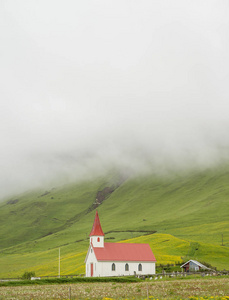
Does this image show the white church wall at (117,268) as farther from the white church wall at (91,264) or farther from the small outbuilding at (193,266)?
the small outbuilding at (193,266)

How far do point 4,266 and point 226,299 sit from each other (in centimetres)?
13451

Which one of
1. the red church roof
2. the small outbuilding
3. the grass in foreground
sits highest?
the red church roof

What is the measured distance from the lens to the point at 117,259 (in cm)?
8100

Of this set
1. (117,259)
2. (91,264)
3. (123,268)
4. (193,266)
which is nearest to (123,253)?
(117,259)

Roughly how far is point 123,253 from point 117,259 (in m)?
2.16

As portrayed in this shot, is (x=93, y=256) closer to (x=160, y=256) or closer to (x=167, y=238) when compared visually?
(x=160, y=256)

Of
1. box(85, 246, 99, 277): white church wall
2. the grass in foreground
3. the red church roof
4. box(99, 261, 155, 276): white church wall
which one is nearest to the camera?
the grass in foreground

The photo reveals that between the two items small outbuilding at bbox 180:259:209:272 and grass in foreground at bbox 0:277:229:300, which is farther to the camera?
small outbuilding at bbox 180:259:209:272

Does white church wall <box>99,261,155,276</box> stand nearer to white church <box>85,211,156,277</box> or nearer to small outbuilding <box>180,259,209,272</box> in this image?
white church <box>85,211,156,277</box>

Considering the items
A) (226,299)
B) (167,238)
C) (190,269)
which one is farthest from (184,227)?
(226,299)

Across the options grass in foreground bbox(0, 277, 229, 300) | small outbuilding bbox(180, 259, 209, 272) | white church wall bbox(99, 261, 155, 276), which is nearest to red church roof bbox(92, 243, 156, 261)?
white church wall bbox(99, 261, 155, 276)

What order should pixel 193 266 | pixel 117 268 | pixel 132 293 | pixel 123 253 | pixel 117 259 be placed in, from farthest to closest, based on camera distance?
1. pixel 123 253
2. pixel 117 259
3. pixel 117 268
4. pixel 193 266
5. pixel 132 293

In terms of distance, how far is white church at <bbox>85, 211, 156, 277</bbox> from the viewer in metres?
80.2

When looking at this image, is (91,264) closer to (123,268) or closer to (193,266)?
(123,268)
